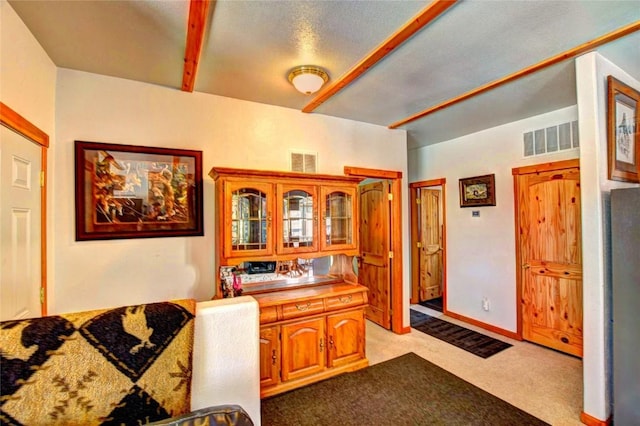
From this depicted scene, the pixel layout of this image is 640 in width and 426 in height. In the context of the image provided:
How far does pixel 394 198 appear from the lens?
378 centimetres

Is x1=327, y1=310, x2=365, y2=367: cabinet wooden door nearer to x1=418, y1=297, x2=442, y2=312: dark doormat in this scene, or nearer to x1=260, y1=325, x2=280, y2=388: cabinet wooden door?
x1=260, y1=325, x2=280, y2=388: cabinet wooden door

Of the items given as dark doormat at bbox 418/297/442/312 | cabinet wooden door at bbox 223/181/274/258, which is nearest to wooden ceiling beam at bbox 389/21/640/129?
cabinet wooden door at bbox 223/181/274/258

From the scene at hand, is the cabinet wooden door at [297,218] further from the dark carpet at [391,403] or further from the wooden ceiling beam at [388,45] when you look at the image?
the dark carpet at [391,403]

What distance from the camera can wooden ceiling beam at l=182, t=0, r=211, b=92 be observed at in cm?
154

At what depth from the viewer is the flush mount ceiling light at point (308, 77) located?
2225 mm

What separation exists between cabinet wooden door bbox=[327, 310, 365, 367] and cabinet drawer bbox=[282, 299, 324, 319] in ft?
0.50

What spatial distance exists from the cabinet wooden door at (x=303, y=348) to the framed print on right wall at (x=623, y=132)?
2577 millimetres

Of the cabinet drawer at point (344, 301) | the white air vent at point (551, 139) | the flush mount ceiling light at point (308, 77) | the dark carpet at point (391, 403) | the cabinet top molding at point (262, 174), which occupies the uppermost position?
the flush mount ceiling light at point (308, 77)

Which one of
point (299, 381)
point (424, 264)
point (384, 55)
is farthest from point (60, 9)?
point (424, 264)

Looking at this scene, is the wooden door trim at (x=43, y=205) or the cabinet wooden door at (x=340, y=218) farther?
the cabinet wooden door at (x=340, y=218)

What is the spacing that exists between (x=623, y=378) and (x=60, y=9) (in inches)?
161

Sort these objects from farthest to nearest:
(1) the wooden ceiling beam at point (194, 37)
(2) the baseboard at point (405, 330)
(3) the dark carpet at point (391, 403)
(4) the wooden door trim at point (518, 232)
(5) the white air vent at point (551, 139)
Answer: (2) the baseboard at point (405, 330) < (4) the wooden door trim at point (518, 232) < (5) the white air vent at point (551, 139) < (3) the dark carpet at point (391, 403) < (1) the wooden ceiling beam at point (194, 37)

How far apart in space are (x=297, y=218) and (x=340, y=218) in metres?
0.48

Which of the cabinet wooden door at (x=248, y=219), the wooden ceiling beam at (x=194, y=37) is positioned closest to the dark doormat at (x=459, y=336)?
the cabinet wooden door at (x=248, y=219)
